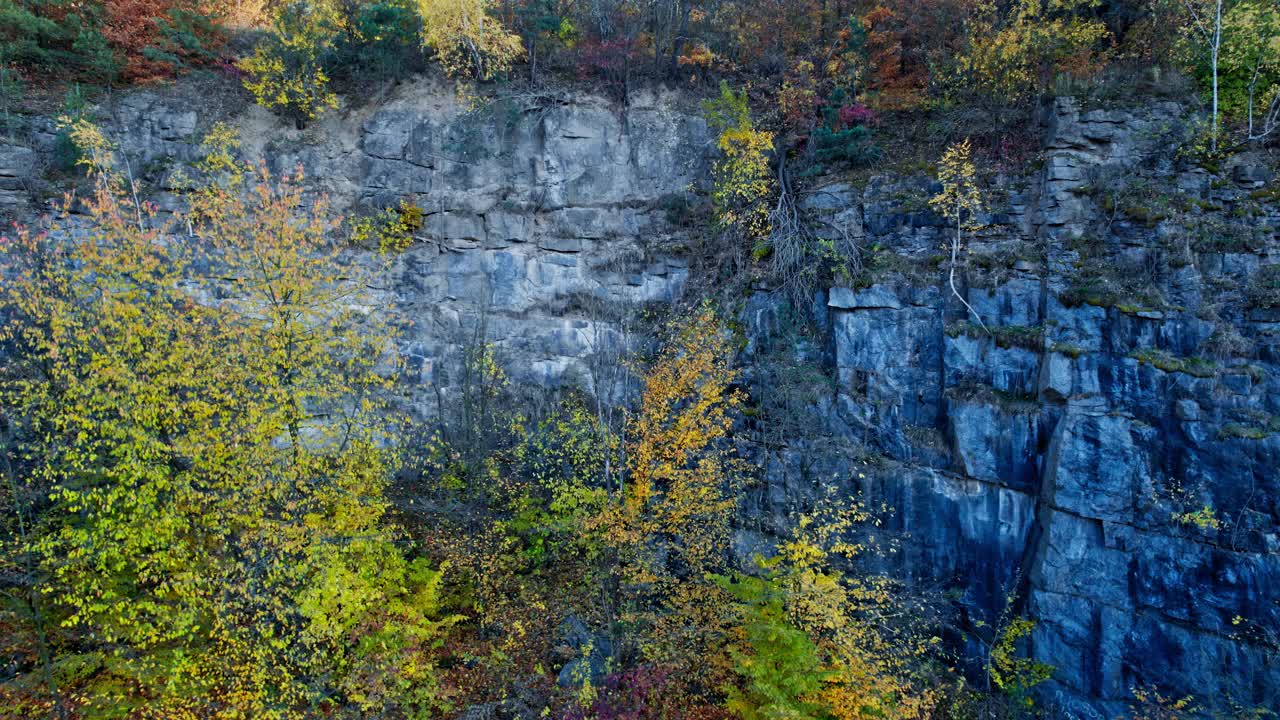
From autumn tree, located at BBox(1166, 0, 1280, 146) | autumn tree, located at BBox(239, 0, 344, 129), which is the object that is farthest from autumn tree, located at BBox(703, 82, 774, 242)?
autumn tree, located at BBox(239, 0, 344, 129)

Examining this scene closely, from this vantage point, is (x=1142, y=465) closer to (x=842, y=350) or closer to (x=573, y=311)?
(x=842, y=350)

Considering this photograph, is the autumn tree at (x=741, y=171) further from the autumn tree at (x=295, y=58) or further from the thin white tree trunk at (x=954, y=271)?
the autumn tree at (x=295, y=58)

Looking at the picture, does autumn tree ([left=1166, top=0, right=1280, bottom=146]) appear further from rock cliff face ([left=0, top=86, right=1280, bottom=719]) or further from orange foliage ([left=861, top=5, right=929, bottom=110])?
orange foliage ([left=861, top=5, right=929, bottom=110])

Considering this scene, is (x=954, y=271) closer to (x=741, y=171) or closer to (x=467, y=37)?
(x=741, y=171)

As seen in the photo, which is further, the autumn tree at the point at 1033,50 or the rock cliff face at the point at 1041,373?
the autumn tree at the point at 1033,50

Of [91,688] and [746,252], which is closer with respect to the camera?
[91,688]

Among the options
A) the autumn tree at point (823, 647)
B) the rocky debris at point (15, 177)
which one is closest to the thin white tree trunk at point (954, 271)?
the autumn tree at point (823, 647)

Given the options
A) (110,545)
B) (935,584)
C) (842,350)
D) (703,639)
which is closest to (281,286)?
(110,545)
